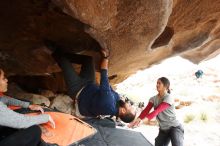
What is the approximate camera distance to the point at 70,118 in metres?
3.86

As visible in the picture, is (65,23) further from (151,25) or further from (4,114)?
(4,114)

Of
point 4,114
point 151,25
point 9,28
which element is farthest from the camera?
point 9,28

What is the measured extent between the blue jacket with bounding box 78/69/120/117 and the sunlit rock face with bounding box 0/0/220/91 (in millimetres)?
703

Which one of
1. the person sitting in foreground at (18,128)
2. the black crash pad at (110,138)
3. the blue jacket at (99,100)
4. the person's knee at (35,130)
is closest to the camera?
the person sitting in foreground at (18,128)

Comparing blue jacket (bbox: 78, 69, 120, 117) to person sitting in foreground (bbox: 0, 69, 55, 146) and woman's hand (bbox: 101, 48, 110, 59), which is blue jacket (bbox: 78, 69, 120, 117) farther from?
person sitting in foreground (bbox: 0, 69, 55, 146)

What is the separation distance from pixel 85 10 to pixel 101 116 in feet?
5.36

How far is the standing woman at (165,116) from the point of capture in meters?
4.90

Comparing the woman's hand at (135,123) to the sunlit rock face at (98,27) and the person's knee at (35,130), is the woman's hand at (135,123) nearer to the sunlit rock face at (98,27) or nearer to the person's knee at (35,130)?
the sunlit rock face at (98,27)

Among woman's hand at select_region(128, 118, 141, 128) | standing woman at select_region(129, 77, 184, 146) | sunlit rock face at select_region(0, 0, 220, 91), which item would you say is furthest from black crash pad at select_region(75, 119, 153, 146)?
sunlit rock face at select_region(0, 0, 220, 91)

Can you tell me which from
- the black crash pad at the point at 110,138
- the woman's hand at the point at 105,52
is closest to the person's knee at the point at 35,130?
the black crash pad at the point at 110,138

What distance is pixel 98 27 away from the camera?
4.23 metres

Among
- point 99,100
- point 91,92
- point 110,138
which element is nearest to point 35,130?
point 110,138

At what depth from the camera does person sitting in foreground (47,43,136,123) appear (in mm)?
4332

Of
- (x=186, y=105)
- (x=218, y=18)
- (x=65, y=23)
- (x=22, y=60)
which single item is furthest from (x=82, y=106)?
(x=186, y=105)
